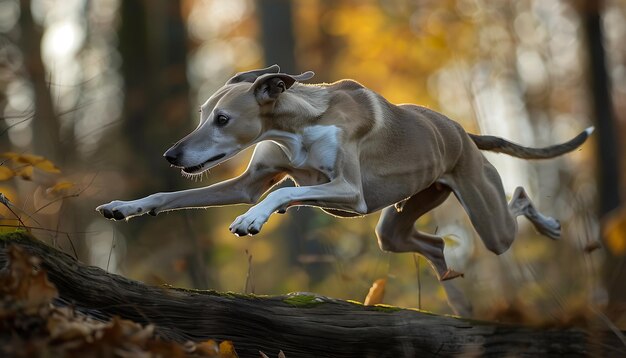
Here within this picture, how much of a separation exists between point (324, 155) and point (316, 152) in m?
0.08

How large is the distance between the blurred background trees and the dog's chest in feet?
3.13

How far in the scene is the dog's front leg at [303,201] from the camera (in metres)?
5.86

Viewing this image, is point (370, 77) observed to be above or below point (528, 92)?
above

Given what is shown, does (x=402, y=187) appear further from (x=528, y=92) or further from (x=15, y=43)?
(x=528, y=92)

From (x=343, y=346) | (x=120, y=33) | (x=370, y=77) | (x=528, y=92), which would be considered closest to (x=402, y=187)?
(x=343, y=346)

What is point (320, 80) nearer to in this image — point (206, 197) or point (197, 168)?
point (206, 197)

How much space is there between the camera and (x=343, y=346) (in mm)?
5969

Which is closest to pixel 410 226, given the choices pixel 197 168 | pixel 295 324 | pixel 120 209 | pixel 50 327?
pixel 197 168

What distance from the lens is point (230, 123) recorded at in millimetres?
6539

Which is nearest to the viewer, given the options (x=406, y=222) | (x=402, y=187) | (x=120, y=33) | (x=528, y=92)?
(x=402, y=187)

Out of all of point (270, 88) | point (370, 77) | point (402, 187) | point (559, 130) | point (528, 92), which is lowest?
point (559, 130)

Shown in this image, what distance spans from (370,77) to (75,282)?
2021 cm

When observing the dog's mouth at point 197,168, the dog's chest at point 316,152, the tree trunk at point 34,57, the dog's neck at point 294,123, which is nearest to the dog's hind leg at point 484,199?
the dog's chest at point 316,152

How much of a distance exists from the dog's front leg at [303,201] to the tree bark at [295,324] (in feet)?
1.57
